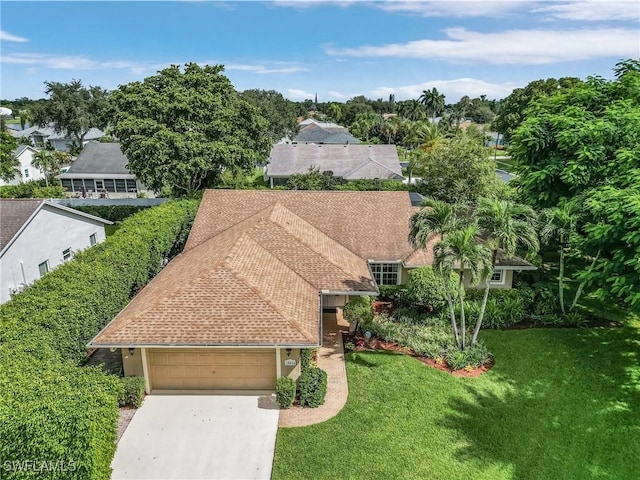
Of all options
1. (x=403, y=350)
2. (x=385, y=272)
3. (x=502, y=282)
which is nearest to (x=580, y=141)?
(x=502, y=282)

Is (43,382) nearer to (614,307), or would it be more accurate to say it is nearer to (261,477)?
(261,477)

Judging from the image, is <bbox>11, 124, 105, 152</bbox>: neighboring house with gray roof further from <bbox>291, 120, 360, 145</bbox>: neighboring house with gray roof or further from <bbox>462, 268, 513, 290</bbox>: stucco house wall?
<bbox>462, 268, 513, 290</bbox>: stucco house wall

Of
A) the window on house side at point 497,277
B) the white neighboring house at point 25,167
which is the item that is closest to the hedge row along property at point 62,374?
the window on house side at point 497,277

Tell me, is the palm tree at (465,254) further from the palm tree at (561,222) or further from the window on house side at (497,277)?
the window on house side at (497,277)

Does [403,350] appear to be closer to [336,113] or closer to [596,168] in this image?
[596,168]

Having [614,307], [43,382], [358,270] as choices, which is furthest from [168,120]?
[614,307]

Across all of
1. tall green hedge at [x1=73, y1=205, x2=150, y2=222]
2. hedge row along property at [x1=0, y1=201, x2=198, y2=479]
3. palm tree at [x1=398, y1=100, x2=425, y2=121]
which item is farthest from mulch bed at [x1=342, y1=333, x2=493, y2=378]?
palm tree at [x1=398, y1=100, x2=425, y2=121]
